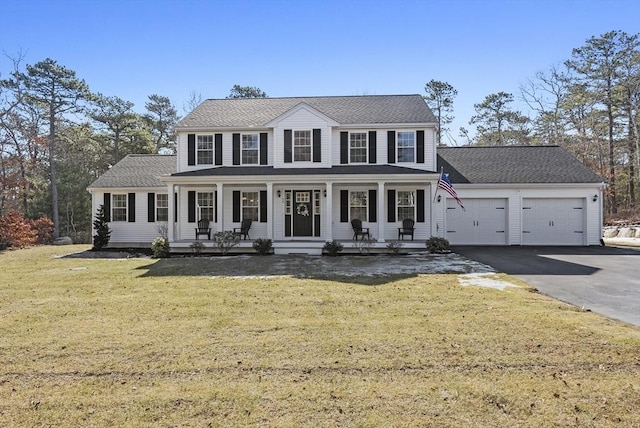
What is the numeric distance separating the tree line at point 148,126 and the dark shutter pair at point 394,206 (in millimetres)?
22631

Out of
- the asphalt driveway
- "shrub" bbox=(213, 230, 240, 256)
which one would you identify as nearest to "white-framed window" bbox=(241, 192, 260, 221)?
"shrub" bbox=(213, 230, 240, 256)

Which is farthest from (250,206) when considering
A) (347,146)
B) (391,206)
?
(391,206)

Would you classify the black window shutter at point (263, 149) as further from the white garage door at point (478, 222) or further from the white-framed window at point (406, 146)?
the white garage door at point (478, 222)

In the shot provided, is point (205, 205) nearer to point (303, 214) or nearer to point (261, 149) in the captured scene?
point (261, 149)

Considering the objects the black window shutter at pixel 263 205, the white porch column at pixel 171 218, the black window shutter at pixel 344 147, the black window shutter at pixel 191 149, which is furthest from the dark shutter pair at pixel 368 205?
the white porch column at pixel 171 218

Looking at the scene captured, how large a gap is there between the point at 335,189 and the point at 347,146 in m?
1.94

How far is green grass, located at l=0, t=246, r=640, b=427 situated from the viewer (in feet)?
10.3

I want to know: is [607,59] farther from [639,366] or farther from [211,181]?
[639,366]

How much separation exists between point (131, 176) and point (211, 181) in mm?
6184

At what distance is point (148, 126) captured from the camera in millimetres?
37219

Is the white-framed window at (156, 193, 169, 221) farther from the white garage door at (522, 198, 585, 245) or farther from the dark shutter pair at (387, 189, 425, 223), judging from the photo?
the white garage door at (522, 198, 585, 245)

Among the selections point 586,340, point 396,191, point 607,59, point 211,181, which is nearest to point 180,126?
point 211,181

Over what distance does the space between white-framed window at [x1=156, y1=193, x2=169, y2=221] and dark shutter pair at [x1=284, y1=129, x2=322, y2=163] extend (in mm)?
6347

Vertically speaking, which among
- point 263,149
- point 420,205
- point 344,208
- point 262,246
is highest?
point 263,149
